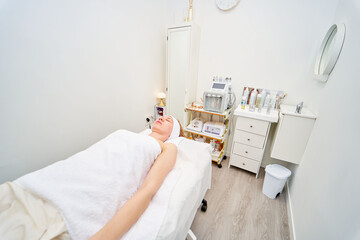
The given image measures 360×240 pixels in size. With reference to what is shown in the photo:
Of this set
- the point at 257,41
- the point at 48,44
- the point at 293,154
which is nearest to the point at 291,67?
the point at 257,41

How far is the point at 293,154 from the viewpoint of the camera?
139cm

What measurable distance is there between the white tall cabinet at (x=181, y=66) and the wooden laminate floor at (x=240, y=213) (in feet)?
3.53

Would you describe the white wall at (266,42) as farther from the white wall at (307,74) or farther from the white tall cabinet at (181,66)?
the white tall cabinet at (181,66)

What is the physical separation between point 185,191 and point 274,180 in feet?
3.86

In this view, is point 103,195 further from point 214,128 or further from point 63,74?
point 214,128

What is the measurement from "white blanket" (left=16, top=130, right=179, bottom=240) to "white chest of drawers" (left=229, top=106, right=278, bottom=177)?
45.8 inches

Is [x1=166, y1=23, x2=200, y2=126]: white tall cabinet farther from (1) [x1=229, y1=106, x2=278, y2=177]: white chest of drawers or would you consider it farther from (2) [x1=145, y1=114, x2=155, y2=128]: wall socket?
(1) [x1=229, y1=106, x2=278, y2=177]: white chest of drawers

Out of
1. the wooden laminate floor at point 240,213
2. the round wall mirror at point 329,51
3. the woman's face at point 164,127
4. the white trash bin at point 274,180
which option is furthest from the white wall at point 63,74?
the round wall mirror at point 329,51

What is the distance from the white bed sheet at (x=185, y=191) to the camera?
0.68m

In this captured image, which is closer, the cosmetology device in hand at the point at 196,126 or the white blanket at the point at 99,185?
Result: the white blanket at the point at 99,185

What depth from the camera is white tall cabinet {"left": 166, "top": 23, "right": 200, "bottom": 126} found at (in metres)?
1.85

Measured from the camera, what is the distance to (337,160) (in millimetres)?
796

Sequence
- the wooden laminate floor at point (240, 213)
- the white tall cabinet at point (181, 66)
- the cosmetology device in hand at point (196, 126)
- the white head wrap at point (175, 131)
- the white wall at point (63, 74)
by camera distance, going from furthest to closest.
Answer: the cosmetology device in hand at point (196, 126)
the white tall cabinet at point (181, 66)
the white head wrap at point (175, 131)
the wooden laminate floor at point (240, 213)
the white wall at point (63, 74)

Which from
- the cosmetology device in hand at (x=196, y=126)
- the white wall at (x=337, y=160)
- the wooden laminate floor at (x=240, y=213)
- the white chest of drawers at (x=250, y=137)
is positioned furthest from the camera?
the cosmetology device in hand at (x=196, y=126)
